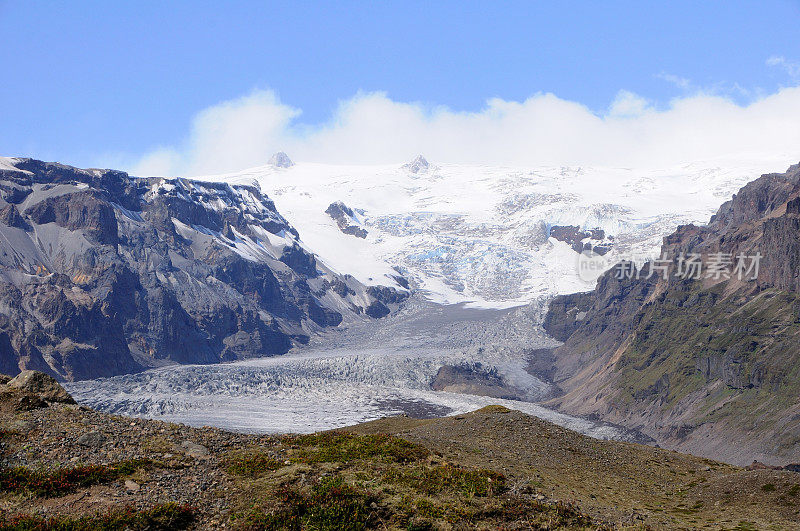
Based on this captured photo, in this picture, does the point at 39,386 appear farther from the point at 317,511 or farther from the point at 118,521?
the point at 317,511

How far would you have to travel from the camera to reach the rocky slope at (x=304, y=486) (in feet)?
84.3

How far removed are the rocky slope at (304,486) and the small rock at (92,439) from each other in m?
0.10

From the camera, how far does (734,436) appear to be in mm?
181875

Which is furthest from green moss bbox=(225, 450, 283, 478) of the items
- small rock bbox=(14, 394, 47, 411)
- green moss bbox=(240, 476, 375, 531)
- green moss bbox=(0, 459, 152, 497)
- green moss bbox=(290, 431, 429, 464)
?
small rock bbox=(14, 394, 47, 411)

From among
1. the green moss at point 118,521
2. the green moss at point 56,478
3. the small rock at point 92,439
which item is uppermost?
the small rock at point 92,439

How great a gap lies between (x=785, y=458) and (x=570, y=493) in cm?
14350

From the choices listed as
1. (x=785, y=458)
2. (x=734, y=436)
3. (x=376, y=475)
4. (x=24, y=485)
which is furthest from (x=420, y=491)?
(x=734, y=436)

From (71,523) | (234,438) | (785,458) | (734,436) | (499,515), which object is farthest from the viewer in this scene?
(734,436)

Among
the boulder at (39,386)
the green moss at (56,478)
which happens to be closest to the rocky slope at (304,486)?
the green moss at (56,478)

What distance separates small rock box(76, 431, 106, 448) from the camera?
30.3 m

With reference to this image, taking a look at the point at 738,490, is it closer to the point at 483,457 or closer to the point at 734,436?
the point at 483,457

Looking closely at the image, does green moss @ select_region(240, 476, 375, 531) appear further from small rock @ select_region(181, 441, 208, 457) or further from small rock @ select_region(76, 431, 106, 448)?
small rock @ select_region(76, 431, 106, 448)

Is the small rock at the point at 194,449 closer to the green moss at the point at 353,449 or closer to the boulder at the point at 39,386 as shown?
the green moss at the point at 353,449

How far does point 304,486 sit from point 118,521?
7225 mm
